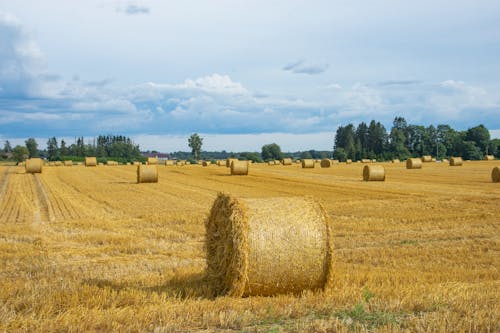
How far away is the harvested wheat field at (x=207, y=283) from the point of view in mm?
6066

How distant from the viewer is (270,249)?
25.1 feet

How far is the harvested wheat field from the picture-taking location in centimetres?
607

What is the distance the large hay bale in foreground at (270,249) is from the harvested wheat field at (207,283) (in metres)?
0.18

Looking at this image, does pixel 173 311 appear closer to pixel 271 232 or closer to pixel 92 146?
pixel 271 232

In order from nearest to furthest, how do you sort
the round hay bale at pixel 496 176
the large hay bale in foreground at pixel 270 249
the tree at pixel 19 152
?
the large hay bale in foreground at pixel 270 249 → the round hay bale at pixel 496 176 → the tree at pixel 19 152

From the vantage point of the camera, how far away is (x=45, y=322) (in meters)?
5.91

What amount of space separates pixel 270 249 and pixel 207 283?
3.87 feet

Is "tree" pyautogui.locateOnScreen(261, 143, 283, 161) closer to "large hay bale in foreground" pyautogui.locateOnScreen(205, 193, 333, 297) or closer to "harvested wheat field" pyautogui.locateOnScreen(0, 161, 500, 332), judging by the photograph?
"harvested wheat field" pyautogui.locateOnScreen(0, 161, 500, 332)

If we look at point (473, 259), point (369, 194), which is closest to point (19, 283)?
point (473, 259)

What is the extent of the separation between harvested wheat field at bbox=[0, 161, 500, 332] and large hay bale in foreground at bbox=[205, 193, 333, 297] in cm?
18

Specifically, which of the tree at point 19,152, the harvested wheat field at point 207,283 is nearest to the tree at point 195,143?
the tree at point 19,152

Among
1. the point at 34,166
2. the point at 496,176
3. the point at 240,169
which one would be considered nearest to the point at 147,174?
the point at 240,169

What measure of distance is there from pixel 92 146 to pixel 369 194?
437 ft

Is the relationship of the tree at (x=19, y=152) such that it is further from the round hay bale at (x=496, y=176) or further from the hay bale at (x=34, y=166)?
the round hay bale at (x=496, y=176)
